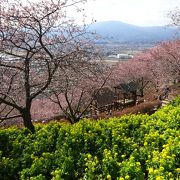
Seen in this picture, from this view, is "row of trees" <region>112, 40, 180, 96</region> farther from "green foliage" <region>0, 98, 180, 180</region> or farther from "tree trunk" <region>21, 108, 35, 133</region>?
"green foliage" <region>0, 98, 180, 180</region>

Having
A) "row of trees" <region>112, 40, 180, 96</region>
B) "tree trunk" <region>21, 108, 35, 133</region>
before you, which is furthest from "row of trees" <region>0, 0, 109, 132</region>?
"row of trees" <region>112, 40, 180, 96</region>

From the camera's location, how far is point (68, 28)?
9195 millimetres

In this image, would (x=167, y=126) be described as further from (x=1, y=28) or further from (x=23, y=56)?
(x=1, y=28)

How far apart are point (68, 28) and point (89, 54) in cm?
95

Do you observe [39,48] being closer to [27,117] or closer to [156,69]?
[27,117]

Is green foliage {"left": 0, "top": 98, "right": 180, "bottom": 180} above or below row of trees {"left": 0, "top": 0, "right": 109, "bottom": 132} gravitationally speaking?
below

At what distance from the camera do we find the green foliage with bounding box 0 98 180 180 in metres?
5.87

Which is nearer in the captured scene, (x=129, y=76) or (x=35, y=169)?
(x=35, y=169)

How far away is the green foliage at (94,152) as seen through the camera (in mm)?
5867

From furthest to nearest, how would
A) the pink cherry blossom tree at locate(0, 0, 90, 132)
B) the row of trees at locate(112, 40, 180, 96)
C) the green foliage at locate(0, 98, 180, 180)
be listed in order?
the row of trees at locate(112, 40, 180, 96)
the pink cherry blossom tree at locate(0, 0, 90, 132)
the green foliage at locate(0, 98, 180, 180)

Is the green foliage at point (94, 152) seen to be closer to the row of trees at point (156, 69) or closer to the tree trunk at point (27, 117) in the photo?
the tree trunk at point (27, 117)

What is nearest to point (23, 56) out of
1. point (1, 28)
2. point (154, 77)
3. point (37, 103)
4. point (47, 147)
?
point (1, 28)

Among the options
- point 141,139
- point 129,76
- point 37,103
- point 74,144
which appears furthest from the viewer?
point 129,76

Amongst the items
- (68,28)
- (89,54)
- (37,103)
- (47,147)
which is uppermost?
(68,28)
